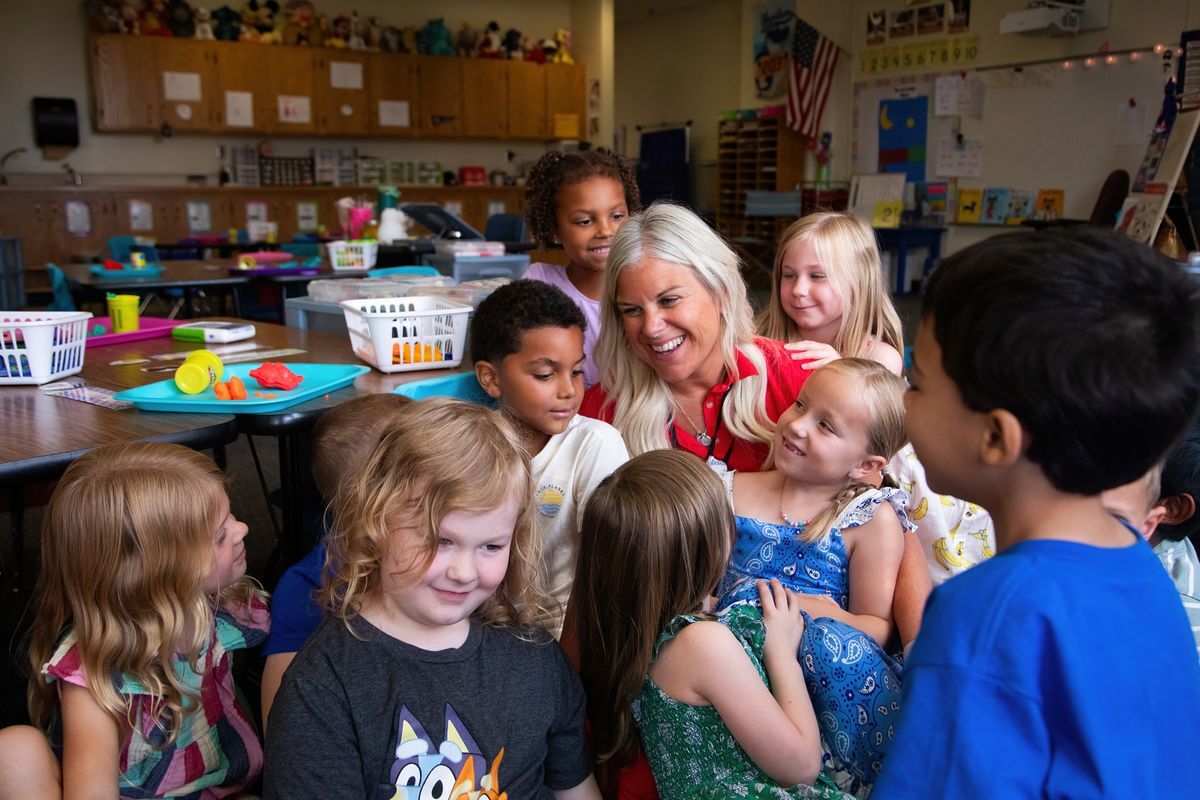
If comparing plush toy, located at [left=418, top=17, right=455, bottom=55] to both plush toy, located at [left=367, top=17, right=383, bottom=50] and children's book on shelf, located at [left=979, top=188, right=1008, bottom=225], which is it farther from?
children's book on shelf, located at [left=979, top=188, right=1008, bottom=225]

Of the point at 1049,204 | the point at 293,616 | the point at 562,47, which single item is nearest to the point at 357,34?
the point at 562,47

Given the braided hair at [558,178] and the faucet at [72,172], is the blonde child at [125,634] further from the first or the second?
the faucet at [72,172]

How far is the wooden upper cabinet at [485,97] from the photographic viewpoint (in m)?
10.5

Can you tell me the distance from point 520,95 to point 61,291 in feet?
23.6

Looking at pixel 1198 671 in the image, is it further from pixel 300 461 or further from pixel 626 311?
pixel 300 461

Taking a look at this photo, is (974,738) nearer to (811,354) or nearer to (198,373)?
(811,354)

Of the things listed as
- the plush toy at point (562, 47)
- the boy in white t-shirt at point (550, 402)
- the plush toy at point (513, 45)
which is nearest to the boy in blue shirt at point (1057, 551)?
the boy in white t-shirt at point (550, 402)

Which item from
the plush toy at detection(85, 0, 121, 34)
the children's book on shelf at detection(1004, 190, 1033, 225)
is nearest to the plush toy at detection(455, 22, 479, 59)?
the plush toy at detection(85, 0, 121, 34)

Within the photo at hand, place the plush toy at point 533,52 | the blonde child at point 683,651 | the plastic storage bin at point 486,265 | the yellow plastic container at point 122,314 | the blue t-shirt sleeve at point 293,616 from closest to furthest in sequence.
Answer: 1. the blonde child at point 683,651
2. the blue t-shirt sleeve at point 293,616
3. the yellow plastic container at point 122,314
4. the plastic storage bin at point 486,265
5. the plush toy at point 533,52

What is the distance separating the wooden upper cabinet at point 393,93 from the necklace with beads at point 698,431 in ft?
29.0

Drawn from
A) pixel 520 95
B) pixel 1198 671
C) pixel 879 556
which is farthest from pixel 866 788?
pixel 520 95

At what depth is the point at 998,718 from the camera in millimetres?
Answer: 793

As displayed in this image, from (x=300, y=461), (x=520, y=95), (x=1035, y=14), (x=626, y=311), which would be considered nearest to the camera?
(x=626, y=311)

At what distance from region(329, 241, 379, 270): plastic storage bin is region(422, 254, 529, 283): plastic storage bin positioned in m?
0.40
